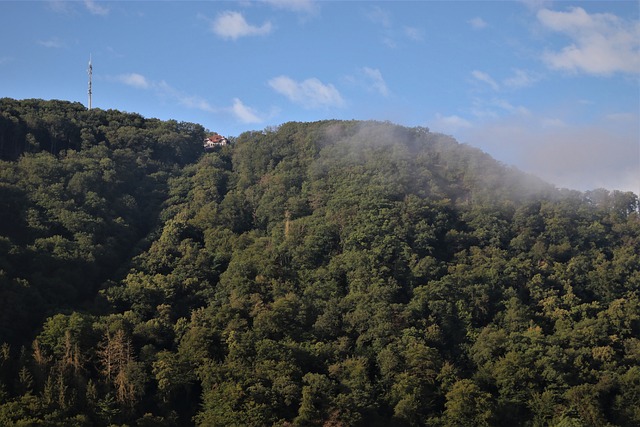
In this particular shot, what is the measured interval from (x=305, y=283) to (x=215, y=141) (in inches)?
1242

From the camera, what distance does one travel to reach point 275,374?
4009 centimetres

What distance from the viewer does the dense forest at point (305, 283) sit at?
3988cm

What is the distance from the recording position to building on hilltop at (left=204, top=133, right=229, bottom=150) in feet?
245

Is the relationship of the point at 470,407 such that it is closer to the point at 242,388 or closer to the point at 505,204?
the point at 242,388

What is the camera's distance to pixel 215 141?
7700 cm

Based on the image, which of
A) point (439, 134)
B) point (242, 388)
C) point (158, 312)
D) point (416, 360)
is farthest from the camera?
point (439, 134)

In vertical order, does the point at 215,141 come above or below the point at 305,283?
above

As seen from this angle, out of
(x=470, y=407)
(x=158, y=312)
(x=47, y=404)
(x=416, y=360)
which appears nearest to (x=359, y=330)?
(x=416, y=360)

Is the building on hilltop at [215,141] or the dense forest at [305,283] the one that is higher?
the building on hilltop at [215,141]

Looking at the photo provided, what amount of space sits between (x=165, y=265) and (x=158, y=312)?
558 cm

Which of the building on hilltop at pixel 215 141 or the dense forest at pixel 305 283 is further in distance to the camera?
the building on hilltop at pixel 215 141

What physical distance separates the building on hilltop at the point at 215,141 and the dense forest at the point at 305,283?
31.6 ft

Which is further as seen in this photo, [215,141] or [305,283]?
[215,141]

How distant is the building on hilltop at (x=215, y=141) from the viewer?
7481 cm
